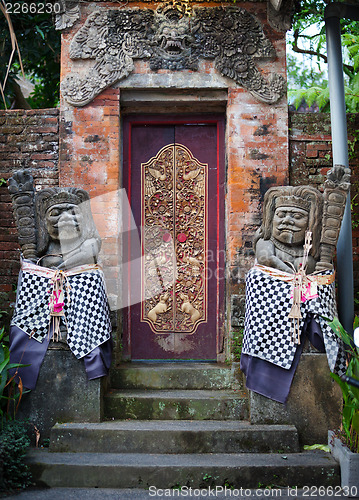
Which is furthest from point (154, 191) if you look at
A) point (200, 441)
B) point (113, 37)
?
point (200, 441)

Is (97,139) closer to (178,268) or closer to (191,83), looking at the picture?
(191,83)

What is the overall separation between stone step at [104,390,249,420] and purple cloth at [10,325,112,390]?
45 cm

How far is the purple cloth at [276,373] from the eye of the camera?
4977mm

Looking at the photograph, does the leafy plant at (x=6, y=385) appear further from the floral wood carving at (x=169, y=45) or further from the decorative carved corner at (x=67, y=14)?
the decorative carved corner at (x=67, y=14)

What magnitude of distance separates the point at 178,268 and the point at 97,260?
3.93 ft

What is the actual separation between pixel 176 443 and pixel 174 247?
7.24ft

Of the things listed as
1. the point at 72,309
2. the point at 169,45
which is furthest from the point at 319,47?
the point at 72,309

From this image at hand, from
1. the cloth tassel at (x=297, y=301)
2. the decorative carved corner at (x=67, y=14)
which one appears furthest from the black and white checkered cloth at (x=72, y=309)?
the decorative carved corner at (x=67, y=14)

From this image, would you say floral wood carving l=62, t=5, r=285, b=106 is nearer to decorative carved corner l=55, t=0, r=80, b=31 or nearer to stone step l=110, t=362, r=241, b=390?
decorative carved corner l=55, t=0, r=80, b=31

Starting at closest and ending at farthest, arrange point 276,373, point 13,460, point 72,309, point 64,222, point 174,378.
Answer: point 13,460, point 276,373, point 72,309, point 64,222, point 174,378

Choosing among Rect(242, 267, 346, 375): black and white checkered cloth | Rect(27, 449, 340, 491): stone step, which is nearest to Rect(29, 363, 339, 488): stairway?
Rect(27, 449, 340, 491): stone step

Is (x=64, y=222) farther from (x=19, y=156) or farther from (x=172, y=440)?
(x=172, y=440)

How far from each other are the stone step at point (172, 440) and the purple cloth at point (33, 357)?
483 millimetres

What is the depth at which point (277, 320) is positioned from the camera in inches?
200
